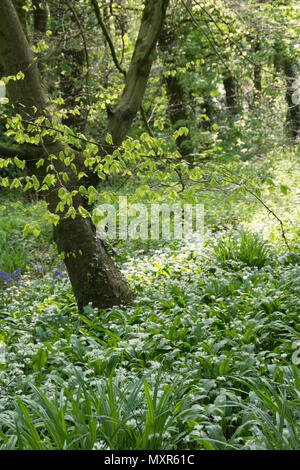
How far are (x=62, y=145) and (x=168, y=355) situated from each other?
2489 millimetres

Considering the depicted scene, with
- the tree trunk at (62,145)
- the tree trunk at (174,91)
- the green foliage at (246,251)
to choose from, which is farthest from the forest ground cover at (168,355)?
the tree trunk at (174,91)

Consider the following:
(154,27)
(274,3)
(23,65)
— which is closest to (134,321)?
(23,65)

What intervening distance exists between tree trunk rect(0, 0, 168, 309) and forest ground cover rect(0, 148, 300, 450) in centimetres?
28

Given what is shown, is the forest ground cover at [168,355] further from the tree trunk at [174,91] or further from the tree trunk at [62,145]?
the tree trunk at [174,91]

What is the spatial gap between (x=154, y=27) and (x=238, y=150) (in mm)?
9778

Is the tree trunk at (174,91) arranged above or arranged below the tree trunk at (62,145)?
above

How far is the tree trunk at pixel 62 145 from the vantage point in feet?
14.1

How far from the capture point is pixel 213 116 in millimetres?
18578

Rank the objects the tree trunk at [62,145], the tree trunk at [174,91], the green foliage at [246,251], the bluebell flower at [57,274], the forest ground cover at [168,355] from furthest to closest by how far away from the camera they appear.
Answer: the tree trunk at [174,91], the bluebell flower at [57,274], the green foliage at [246,251], the tree trunk at [62,145], the forest ground cover at [168,355]

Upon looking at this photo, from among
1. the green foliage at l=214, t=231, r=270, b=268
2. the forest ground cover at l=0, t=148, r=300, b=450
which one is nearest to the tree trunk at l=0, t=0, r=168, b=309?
the forest ground cover at l=0, t=148, r=300, b=450

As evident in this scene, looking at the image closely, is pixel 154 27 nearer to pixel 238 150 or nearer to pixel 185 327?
pixel 185 327

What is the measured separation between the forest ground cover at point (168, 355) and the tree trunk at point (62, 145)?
28 cm

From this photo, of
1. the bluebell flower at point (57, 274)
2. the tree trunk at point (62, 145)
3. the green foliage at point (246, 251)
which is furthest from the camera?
the bluebell flower at point (57, 274)
